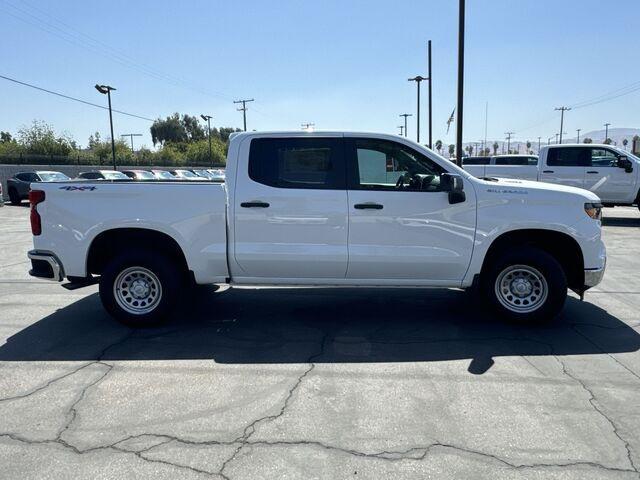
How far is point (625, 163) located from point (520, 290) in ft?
38.2

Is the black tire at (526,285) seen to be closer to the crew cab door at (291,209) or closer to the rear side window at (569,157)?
the crew cab door at (291,209)

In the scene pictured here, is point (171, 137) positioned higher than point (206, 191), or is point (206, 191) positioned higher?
point (171, 137)

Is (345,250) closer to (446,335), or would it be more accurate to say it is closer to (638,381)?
(446,335)

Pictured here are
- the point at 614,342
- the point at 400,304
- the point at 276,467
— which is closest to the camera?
the point at 276,467

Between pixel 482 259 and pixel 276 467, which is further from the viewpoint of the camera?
pixel 482 259

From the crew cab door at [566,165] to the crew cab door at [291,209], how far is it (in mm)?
11925

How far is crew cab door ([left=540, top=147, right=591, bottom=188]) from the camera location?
14.7m

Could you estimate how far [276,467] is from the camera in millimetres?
2785


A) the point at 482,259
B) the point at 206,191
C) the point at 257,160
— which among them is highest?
the point at 257,160

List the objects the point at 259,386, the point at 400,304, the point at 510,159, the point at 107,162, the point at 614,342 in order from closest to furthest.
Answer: the point at 259,386 < the point at 614,342 < the point at 400,304 < the point at 510,159 < the point at 107,162

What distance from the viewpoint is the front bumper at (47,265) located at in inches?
201

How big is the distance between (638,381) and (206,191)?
415 centimetres

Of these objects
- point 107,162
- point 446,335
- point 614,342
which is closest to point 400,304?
point 446,335

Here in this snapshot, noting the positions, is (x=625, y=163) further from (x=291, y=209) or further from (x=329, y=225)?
(x=291, y=209)
